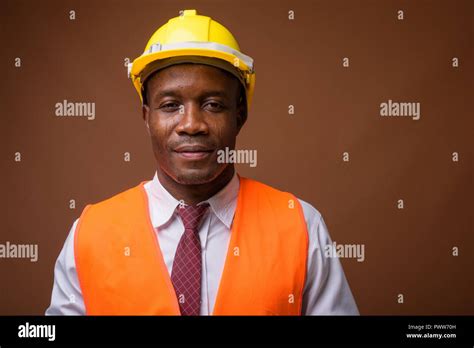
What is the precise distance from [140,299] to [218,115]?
645 millimetres

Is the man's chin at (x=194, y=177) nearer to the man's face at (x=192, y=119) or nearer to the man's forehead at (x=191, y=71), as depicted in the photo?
the man's face at (x=192, y=119)

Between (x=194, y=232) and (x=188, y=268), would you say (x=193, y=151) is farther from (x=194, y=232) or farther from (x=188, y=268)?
(x=188, y=268)

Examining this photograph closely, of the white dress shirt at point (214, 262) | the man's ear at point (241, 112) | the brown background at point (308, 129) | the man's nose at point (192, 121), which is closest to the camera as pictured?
the man's nose at point (192, 121)

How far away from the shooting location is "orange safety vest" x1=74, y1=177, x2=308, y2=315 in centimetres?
201

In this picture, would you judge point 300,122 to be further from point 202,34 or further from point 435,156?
point 202,34

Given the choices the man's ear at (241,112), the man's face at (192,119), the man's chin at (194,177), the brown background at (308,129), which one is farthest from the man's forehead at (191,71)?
the brown background at (308,129)

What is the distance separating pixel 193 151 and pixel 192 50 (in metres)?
0.32

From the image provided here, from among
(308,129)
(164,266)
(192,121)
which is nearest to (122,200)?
(164,266)

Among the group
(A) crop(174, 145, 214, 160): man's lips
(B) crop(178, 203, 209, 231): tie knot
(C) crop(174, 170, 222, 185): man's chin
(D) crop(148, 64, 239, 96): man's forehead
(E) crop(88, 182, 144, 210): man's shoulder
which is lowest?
(B) crop(178, 203, 209, 231): tie knot

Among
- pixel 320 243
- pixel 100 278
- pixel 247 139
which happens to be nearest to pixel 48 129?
pixel 247 139

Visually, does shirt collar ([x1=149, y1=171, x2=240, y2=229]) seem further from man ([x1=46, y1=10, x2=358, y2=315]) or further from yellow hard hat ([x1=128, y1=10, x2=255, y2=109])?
yellow hard hat ([x1=128, y1=10, x2=255, y2=109])

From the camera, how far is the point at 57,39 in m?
3.00

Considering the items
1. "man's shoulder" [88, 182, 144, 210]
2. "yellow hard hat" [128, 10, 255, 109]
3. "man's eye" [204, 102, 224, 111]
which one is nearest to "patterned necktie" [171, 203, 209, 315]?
"man's shoulder" [88, 182, 144, 210]

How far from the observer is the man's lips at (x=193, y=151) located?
2.00m
